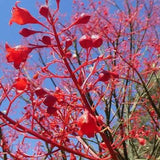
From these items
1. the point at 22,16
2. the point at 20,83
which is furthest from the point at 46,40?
the point at 20,83

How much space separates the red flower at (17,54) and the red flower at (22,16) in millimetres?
145

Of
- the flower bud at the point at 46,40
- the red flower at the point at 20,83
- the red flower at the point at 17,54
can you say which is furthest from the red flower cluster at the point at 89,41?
the red flower at the point at 20,83

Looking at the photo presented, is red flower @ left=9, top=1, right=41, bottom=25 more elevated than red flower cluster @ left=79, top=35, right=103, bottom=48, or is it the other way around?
red flower @ left=9, top=1, right=41, bottom=25

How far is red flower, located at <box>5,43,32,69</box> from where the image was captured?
4.31ft

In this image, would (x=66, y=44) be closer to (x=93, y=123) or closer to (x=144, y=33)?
(x=93, y=123)

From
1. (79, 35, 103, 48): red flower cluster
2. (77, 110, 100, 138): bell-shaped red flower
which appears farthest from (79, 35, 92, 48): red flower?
(77, 110, 100, 138): bell-shaped red flower

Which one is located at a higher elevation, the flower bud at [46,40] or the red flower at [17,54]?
the flower bud at [46,40]

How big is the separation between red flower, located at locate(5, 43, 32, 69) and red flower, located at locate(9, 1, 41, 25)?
5.7 inches

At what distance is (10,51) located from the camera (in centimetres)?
133

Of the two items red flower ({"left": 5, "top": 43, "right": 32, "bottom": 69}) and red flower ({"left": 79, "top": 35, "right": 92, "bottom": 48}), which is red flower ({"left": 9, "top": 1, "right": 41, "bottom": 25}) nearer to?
Result: red flower ({"left": 5, "top": 43, "right": 32, "bottom": 69})

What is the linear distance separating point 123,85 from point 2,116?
124 inches

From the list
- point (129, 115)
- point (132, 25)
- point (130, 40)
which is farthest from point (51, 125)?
point (132, 25)

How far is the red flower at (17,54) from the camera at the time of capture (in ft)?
4.31

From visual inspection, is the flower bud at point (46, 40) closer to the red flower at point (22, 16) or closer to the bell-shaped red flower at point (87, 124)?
the red flower at point (22, 16)
